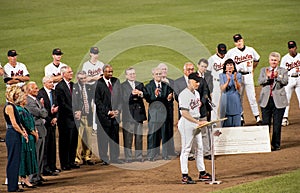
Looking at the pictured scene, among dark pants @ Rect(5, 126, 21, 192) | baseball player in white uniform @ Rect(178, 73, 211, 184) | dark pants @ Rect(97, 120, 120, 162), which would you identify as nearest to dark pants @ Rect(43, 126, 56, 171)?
dark pants @ Rect(97, 120, 120, 162)

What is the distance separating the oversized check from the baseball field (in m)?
0.80

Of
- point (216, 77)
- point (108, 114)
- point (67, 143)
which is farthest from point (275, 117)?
point (67, 143)

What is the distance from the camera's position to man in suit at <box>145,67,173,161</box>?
55.8 feet

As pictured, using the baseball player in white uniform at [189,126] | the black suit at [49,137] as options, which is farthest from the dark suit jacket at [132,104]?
the baseball player in white uniform at [189,126]

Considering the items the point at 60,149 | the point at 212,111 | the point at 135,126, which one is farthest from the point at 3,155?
the point at 212,111

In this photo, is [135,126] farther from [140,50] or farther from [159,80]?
[140,50]

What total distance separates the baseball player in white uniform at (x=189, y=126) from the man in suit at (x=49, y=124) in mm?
2493

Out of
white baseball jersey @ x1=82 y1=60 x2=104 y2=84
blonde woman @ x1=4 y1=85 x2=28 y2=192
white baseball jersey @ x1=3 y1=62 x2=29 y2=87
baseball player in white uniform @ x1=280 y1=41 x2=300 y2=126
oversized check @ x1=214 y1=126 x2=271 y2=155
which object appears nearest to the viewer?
blonde woman @ x1=4 y1=85 x2=28 y2=192

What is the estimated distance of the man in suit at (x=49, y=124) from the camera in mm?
15883

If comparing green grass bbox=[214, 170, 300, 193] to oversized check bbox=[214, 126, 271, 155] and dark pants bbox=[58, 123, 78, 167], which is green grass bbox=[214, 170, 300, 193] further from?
dark pants bbox=[58, 123, 78, 167]

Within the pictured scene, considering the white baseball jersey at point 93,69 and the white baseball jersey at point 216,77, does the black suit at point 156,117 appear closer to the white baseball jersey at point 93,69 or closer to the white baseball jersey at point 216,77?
the white baseball jersey at point 216,77

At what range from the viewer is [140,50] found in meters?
28.7

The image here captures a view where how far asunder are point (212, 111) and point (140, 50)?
37.0 ft

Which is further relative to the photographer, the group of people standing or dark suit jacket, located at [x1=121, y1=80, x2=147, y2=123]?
dark suit jacket, located at [x1=121, y1=80, x2=147, y2=123]
